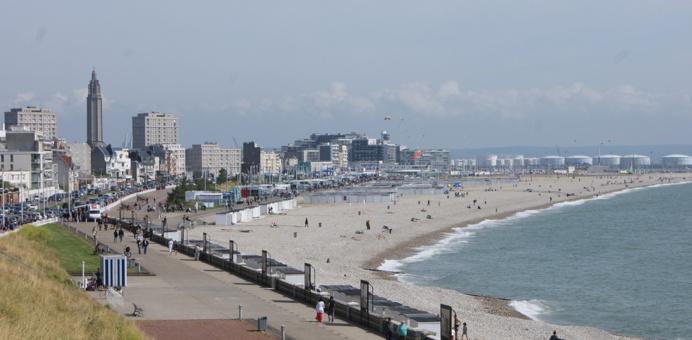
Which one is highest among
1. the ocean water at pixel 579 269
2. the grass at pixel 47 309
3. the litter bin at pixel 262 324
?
the grass at pixel 47 309

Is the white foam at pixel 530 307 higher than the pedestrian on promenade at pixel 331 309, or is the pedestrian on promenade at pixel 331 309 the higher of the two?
the pedestrian on promenade at pixel 331 309

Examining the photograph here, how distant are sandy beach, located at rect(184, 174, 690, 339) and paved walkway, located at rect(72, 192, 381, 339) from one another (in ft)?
14.8

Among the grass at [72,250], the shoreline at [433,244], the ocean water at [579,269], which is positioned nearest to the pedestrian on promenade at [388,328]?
the shoreline at [433,244]

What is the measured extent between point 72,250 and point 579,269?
22.8 metres

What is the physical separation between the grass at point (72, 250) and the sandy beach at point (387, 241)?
7.34 meters

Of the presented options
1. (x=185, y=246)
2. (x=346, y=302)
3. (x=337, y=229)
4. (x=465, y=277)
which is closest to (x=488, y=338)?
(x=346, y=302)

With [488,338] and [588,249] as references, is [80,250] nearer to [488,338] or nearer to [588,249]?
[488,338]

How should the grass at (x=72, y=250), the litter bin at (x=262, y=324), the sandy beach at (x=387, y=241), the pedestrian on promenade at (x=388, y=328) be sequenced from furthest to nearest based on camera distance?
the grass at (x=72, y=250), the sandy beach at (x=387, y=241), the litter bin at (x=262, y=324), the pedestrian on promenade at (x=388, y=328)

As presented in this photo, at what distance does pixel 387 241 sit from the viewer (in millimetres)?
62000

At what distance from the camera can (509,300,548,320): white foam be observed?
34.4m

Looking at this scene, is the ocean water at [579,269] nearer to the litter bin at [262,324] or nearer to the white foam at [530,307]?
the white foam at [530,307]

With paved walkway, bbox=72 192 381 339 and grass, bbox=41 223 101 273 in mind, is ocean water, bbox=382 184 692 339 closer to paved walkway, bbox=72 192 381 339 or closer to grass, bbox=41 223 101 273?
paved walkway, bbox=72 192 381 339

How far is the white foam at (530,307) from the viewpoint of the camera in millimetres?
34428

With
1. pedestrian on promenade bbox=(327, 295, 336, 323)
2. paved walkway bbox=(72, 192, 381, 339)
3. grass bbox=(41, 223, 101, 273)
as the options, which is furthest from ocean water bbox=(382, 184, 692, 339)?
grass bbox=(41, 223, 101, 273)
